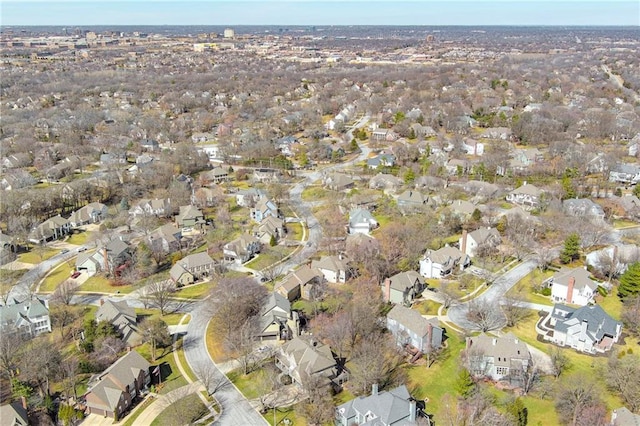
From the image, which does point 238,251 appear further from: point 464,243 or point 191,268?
point 464,243

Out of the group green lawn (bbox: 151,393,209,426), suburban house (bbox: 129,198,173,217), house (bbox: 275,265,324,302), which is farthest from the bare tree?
suburban house (bbox: 129,198,173,217)

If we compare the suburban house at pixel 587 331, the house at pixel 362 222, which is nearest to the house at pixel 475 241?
→ the house at pixel 362 222

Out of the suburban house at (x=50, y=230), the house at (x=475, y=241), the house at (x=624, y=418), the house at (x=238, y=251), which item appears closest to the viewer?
the house at (x=624, y=418)

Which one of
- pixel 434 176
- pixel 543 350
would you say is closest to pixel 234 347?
pixel 543 350

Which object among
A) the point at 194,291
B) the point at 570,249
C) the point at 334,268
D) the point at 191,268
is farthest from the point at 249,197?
the point at 570,249

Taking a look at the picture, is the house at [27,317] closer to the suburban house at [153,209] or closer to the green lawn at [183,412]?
the green lawn at [183,412]

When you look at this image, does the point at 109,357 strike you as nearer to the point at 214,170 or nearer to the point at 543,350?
the point at 543,350
